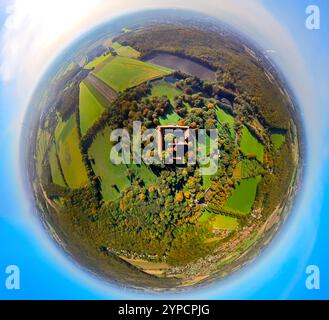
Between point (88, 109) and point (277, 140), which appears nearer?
point (88, 109)

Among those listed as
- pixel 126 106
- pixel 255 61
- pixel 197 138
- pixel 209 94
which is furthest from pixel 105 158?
pixel 255 61

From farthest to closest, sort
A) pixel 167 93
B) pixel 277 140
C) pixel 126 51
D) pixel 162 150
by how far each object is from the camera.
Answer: pixel 277 140 < pixel 126 51 < pixel 167 93 < pixel 162 150

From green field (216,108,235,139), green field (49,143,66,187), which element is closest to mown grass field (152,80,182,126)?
green field (216,108,235,139)

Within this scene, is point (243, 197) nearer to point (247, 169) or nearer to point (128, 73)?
point (247, 169)

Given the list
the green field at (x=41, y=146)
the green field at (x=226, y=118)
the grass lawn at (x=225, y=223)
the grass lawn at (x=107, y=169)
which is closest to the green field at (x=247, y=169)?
the green field at (x=226, y=118)

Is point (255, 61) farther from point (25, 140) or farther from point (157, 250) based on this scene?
point (25, 140)

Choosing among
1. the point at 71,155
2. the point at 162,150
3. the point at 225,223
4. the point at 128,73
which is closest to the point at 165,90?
the point at 128,73
